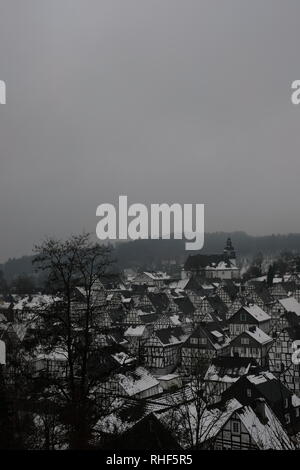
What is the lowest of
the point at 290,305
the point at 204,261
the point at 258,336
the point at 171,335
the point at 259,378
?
the point at 171,335

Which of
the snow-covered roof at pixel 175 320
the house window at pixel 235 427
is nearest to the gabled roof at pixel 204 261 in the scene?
the snow-covered roof at pixel 175 320

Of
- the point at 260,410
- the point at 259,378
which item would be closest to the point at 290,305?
the point at 259,378

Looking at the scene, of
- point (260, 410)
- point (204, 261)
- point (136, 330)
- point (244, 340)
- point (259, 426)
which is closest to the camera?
point (259, 426)

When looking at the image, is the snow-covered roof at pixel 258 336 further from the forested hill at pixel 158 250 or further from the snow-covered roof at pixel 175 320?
the forested hill at pixel 158 250

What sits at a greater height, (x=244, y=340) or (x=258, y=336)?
(x=258, y=336)

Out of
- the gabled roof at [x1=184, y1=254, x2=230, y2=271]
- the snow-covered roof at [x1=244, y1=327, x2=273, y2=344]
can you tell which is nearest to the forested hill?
the gabled roof at [x1=184, y1=254, x2=230, y2=271]

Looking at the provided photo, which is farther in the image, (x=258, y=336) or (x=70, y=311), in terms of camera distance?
(x=258, y=336)

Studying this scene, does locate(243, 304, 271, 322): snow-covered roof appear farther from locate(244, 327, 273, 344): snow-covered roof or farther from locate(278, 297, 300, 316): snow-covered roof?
locate(278, 297, 300, 316): snow-covered roof

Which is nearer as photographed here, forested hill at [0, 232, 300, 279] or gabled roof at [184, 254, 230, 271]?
gabled roof at [184, 254, 230, 271]

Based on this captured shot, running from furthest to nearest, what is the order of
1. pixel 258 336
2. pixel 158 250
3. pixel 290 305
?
pixel 158 250
pixel 290 305
pixel 258 336

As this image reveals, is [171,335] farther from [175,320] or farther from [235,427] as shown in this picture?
[235,427]

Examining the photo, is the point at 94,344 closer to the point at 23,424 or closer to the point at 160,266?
the point at 23,424

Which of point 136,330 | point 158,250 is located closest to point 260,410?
point 136,330
